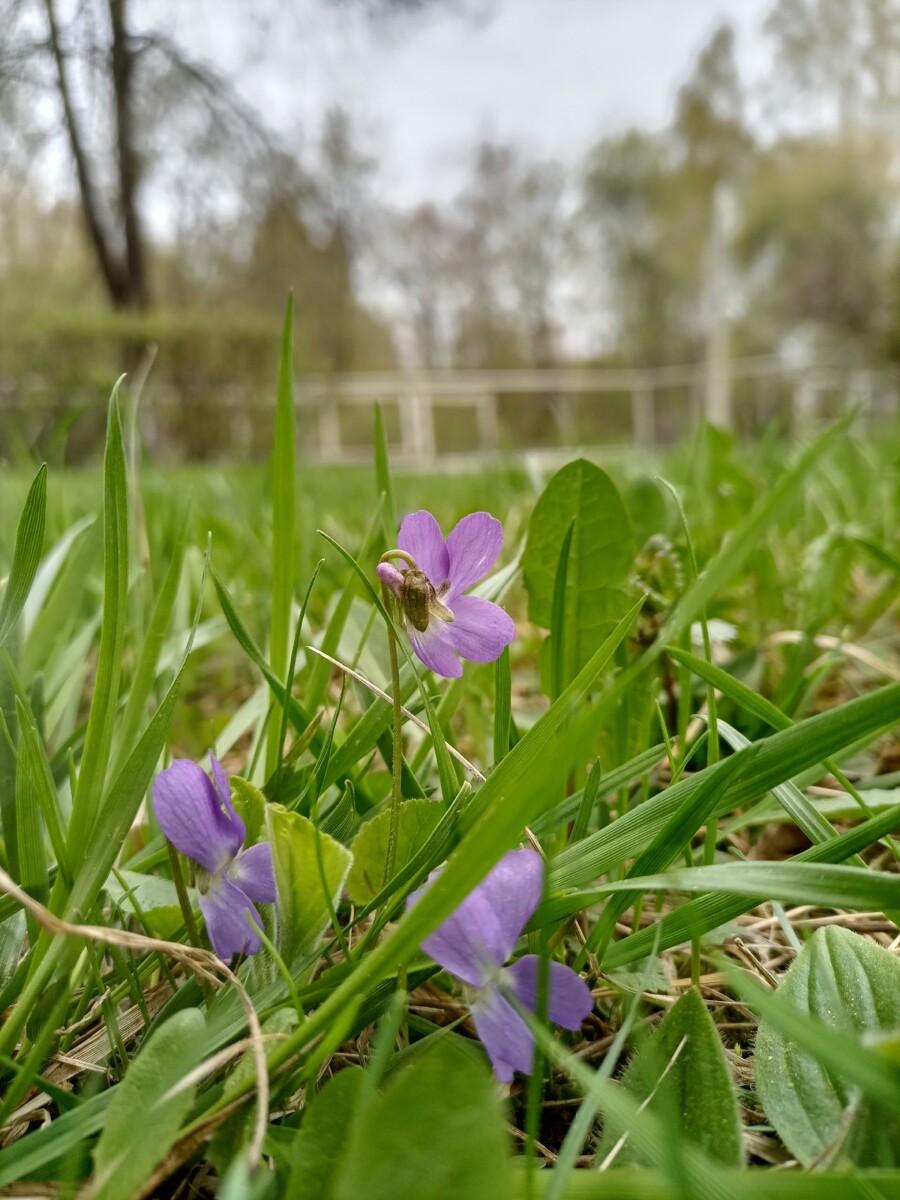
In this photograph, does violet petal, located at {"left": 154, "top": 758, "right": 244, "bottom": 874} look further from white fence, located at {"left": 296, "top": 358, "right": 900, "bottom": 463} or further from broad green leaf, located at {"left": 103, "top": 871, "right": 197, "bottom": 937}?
white fence, located at {"left": 296, "top": 358, "right": 900, "bottom": 463}

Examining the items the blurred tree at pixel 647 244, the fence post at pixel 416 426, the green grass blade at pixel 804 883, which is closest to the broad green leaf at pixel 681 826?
the green grass blade at pixel 804 883

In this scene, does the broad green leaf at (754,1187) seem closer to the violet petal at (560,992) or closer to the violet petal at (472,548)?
the violet petal at (560,992)

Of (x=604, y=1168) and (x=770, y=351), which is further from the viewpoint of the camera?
(x=770, y=351)

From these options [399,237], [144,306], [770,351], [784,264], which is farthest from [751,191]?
[144,306]

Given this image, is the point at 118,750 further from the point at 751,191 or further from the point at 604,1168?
the point at 751,191

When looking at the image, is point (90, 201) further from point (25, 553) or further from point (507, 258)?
point (507, 258)

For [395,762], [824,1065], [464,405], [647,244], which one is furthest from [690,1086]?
[647,244]
